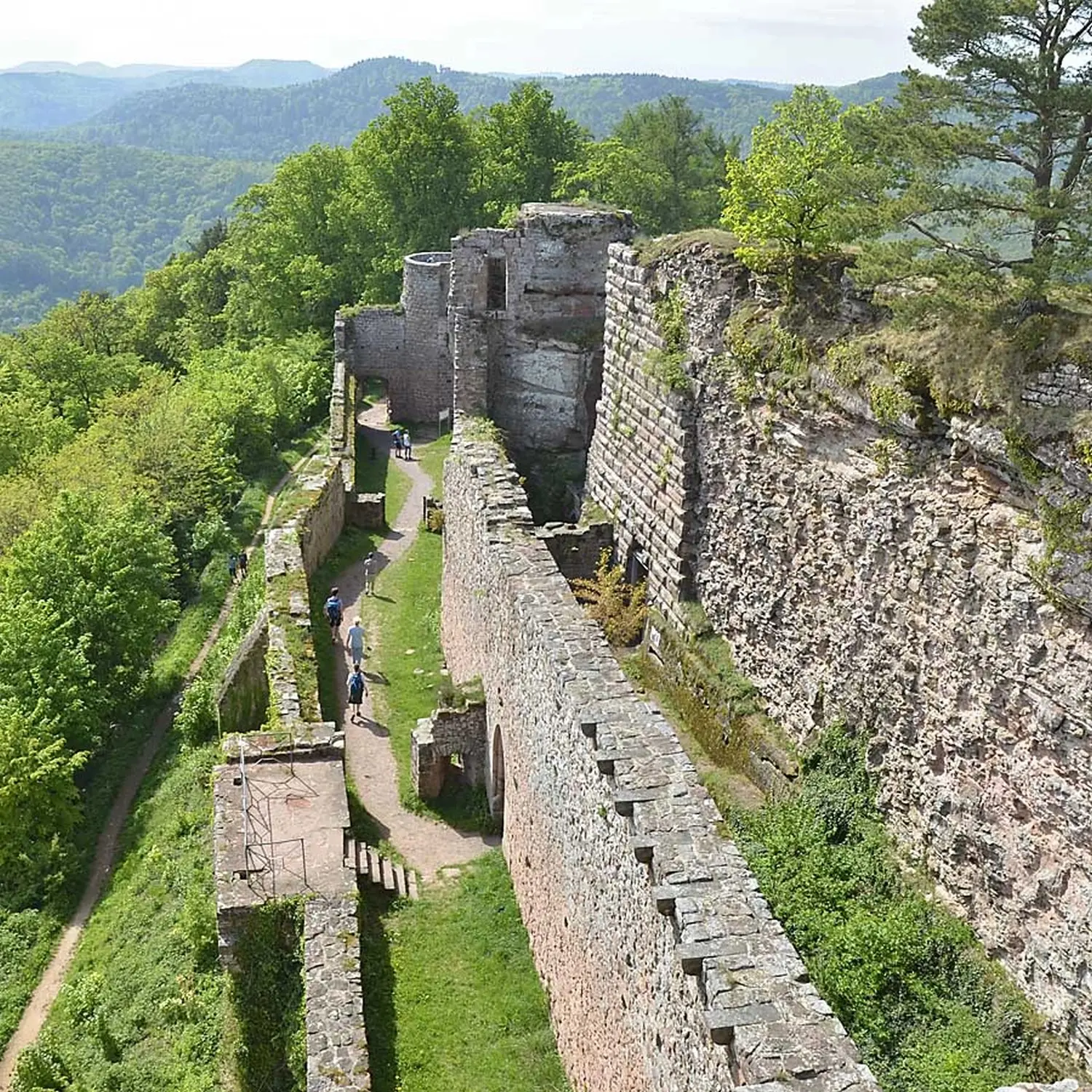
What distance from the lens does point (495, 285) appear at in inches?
829

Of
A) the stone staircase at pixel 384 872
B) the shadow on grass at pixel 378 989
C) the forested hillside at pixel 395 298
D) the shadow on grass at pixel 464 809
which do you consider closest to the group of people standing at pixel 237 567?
the forested hillside at pixel 395 298

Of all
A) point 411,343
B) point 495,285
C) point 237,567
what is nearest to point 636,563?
point 495,285

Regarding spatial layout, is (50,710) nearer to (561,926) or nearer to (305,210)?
(561,926)

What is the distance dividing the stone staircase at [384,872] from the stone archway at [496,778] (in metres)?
1.56

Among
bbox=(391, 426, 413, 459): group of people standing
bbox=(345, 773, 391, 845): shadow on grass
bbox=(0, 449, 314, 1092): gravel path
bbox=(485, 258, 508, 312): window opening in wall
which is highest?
bbox=(485, 258, 508, 312): window opening in wall

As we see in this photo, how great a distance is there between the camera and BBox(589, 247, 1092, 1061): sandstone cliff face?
27.0 ft

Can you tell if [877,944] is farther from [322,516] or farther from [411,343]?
[411,343]

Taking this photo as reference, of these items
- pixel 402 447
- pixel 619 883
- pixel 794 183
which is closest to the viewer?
pixel 619 883

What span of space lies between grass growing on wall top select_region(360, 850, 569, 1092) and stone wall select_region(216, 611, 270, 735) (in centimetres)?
574

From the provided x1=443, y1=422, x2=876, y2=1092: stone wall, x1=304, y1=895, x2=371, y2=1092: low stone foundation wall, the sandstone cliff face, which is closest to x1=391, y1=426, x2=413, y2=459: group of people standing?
the sandstone cliff face

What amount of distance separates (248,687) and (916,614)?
11351 millimetres

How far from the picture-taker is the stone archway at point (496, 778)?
43.5 ft

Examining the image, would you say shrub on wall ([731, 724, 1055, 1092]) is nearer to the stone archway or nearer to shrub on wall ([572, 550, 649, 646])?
the stone archway

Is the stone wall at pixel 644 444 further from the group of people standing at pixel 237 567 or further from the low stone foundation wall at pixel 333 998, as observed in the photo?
the group of people standing at pixel 237 567
